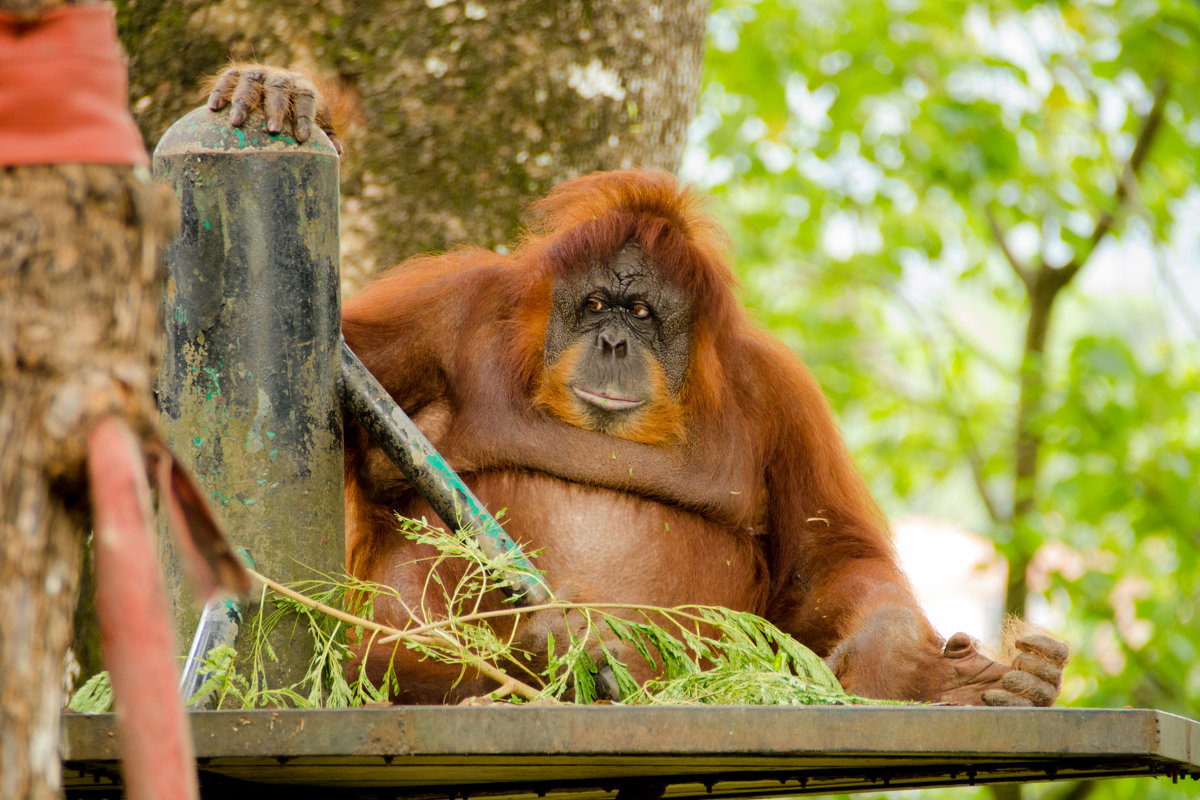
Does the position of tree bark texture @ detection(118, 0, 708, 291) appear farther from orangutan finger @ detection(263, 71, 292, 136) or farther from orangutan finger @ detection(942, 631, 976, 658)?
orangutan finger @ detection(942, 631, 976, 658)

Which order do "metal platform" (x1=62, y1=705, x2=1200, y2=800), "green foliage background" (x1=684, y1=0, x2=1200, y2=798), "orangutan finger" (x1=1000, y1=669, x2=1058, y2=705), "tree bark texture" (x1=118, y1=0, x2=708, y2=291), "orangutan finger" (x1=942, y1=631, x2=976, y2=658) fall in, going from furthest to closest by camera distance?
"green foliage background" (x1=684, y1=0, x2=1200, y2=798) < "tree bark texture" (x1=118, y1=0, x2=708, y2=291) < "orangutan finger" (x1=942, y1=631, x2=976, y2=658) < "orangutan finger" (x1=1000, y1=669, x2=1058, y2=705) < "metal platform" (x1=62, y1=705, x2=1200, y2=800)

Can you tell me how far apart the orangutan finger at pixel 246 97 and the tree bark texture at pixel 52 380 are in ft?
4.16

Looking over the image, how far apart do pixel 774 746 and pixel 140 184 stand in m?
0.98

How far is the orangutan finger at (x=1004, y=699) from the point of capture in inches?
99.5

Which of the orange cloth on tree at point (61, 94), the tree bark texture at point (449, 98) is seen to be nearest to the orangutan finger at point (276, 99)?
the orange cloth on tree at point (61, 94)

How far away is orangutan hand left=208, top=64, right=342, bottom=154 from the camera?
2299mm

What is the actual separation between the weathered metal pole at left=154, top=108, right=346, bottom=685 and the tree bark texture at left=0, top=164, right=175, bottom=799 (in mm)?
1123

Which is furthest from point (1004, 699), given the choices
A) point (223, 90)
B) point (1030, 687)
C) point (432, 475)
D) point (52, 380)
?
point (52, 380)

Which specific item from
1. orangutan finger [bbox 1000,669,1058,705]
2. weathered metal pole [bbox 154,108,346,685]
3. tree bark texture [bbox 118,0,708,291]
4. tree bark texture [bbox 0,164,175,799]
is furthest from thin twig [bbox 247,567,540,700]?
tree bark texture [bbox 118,0,708,291]

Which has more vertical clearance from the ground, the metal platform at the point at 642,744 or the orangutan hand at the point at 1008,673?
the metal platform at the point at 642,744

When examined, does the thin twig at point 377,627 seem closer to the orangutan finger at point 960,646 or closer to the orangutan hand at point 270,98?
the orangutan hand at point 270,98

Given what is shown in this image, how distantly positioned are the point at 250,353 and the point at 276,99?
482 mm

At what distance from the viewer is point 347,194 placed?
12.4 feet

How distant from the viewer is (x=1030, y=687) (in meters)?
2.54
